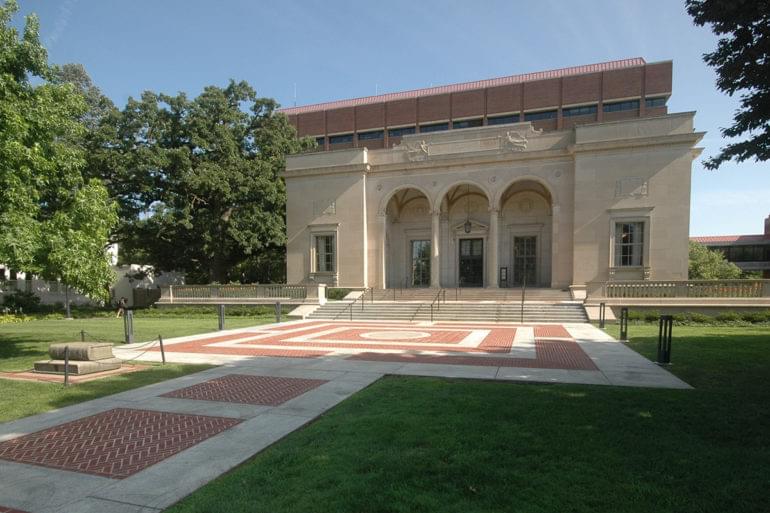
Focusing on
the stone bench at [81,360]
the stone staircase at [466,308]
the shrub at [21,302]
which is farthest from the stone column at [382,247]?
the shrub at [21,302]

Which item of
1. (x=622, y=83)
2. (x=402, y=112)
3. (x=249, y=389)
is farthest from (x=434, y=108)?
(x=249, y=389)

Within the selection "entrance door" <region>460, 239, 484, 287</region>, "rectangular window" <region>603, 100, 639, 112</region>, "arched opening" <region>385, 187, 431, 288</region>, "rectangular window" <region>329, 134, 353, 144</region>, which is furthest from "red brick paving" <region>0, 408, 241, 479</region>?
"rectangular window" <region>603, 100, 639, 112</region>

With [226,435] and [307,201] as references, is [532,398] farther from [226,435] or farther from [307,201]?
[307,201]

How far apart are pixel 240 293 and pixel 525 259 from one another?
1924 centimetres

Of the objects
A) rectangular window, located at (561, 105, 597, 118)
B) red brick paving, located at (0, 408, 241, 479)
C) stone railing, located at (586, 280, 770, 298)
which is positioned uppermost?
rectangular window, located at (561, 105, 597, 118)

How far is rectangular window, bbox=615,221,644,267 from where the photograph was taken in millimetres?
23734

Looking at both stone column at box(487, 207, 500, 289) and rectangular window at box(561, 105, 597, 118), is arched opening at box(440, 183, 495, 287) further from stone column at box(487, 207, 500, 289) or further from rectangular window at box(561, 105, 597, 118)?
rectangular window at box(561, 105, 597, 118)

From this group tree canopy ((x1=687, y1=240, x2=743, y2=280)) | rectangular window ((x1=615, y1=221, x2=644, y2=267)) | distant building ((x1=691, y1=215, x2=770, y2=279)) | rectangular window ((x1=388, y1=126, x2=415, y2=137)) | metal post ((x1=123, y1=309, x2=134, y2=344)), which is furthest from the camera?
distant building ((x1=691, y1=215, x2=770, y2=279))

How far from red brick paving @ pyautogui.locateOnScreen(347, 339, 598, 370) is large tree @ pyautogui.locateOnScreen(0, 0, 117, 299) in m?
7.07

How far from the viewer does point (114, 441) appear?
5141mm

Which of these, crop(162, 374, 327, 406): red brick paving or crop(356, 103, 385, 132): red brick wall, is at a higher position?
crop(356, 103, 385, 132): red brick wall

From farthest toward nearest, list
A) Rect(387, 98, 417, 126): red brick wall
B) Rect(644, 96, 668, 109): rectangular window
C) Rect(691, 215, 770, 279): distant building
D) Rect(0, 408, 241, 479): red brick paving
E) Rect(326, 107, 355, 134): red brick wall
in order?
1. Rect(691, 215, 770, 279): distant building
2. Rect(326, 107, 355, 134): red brick wall
3. Rect(387, 98, 417, 126): red brick wall
4. Rect(644, 96, 668, 109): rectangular window
5. Rect(0, 408, 241, 479): red brick paving

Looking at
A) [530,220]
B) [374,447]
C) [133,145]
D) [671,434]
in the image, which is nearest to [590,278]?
[530,220]

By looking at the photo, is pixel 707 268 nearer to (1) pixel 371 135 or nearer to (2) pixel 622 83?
(2) pixel 622 83
